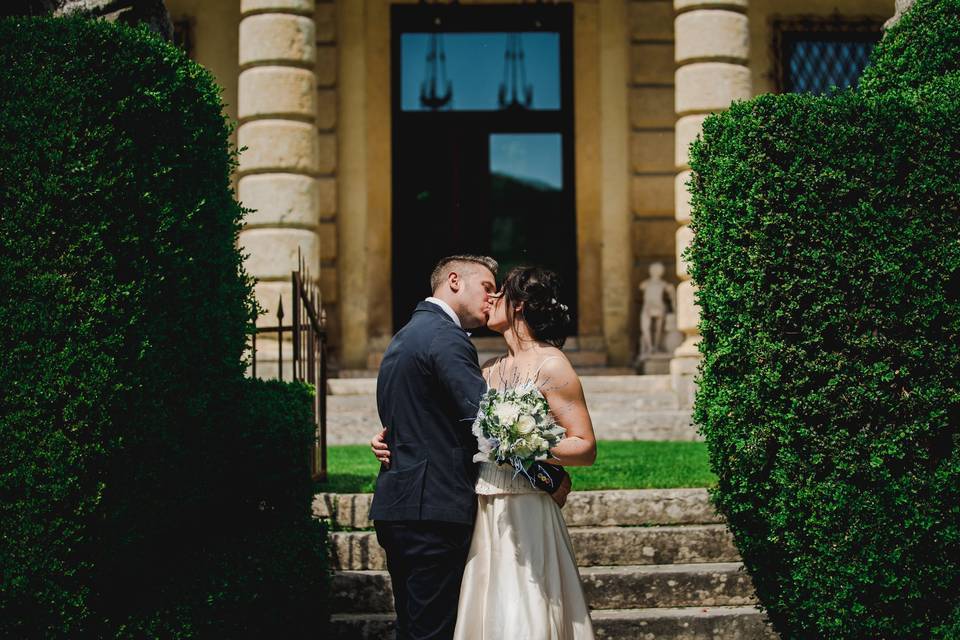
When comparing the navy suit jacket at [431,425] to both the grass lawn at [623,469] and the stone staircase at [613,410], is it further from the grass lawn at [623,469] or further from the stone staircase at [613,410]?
the stone staircase at [613,410]

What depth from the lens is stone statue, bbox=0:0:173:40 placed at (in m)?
5.32

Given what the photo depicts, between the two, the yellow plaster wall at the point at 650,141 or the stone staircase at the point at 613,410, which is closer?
the stone staircase at the point at 613,410

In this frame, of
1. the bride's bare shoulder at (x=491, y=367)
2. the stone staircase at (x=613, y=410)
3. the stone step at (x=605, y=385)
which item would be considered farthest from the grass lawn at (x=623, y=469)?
the bride's bare shoulder at (x=491, y=367)

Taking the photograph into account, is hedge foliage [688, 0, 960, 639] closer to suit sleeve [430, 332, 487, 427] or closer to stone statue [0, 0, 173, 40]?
suit sleeve [430, 332, 487, 427]

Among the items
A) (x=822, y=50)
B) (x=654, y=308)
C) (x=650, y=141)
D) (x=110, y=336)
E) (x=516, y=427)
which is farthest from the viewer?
(x=822, y=50)

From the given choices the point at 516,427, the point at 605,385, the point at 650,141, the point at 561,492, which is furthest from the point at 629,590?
the point at 650,141

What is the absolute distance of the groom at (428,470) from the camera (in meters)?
4.14

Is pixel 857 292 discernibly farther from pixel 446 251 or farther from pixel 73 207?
pixel 446 251

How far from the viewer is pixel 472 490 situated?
4.25m

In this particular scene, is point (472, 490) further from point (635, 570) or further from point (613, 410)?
point (613, 410)

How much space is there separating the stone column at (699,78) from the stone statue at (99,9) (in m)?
7.42

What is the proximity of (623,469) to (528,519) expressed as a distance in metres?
3.81

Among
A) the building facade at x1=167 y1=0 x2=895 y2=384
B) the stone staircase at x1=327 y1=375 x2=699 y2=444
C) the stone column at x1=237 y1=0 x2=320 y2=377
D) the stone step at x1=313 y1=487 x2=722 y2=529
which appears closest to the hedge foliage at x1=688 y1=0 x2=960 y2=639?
the stone step at x1=313 y1=487 x2=722 y2=529

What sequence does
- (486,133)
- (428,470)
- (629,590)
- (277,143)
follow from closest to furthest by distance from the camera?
(428,470)
(629,590)
(277,143)
(486,133)
